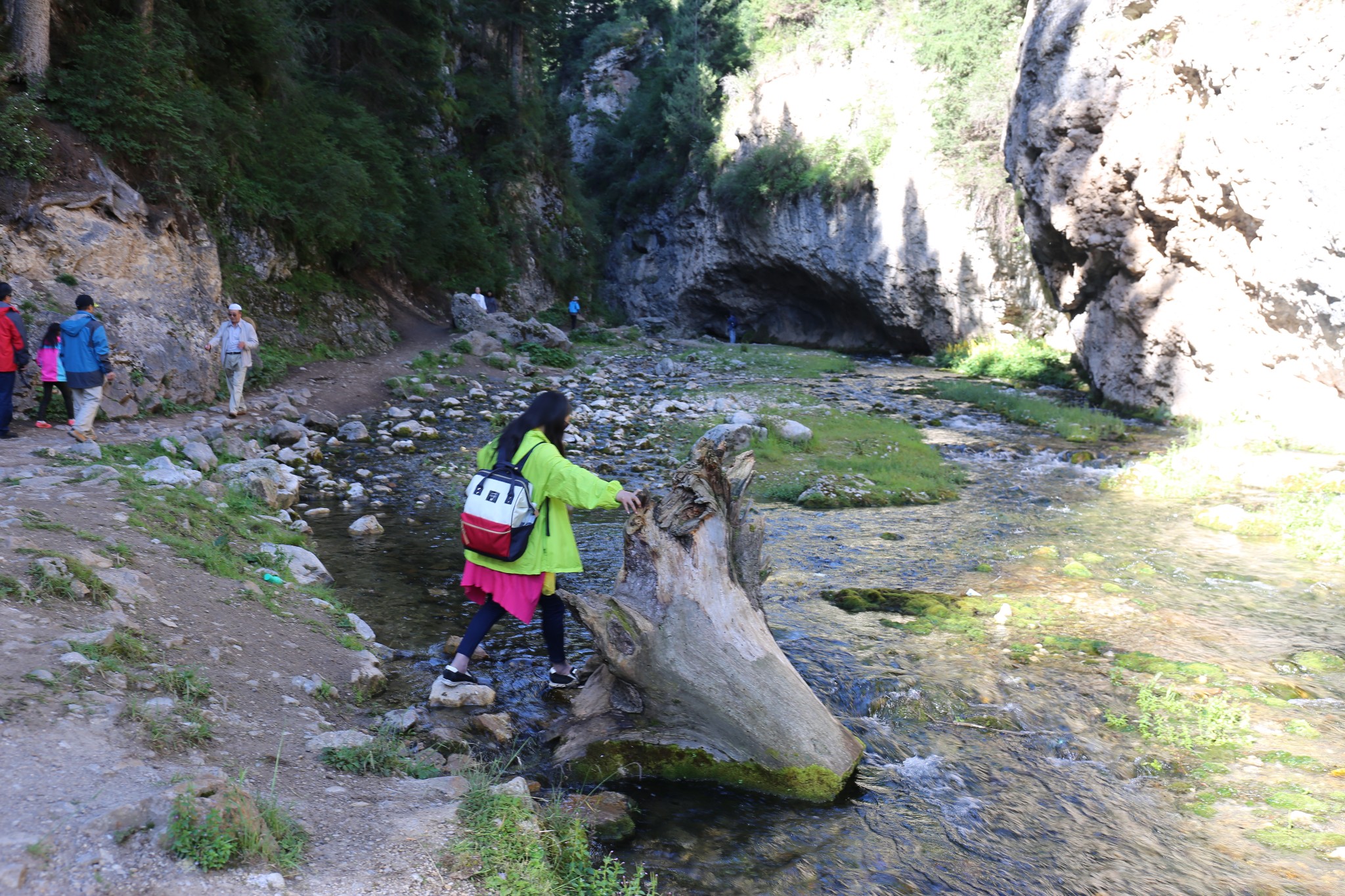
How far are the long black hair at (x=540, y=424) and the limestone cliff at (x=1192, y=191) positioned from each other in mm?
13024

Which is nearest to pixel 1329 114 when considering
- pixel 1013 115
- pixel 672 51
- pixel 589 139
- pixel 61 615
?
pixel 1013 115

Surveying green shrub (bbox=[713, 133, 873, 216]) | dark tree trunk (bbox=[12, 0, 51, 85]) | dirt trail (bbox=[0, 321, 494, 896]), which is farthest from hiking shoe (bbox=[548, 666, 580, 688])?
green shrub (bbox=[713, 133, 873, 216])

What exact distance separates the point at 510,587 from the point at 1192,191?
1636 centimetres

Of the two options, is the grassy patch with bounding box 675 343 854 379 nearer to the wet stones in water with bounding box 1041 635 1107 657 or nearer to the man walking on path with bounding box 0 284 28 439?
the man walking on path with bounding box 0 284 28 439

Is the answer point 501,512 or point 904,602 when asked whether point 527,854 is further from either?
point 904,602

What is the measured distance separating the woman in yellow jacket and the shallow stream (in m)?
0.64

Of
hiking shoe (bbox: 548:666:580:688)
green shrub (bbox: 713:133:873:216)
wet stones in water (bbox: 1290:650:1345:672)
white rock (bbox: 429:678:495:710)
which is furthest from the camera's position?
green shrub (bbox: 713:133:873:216)

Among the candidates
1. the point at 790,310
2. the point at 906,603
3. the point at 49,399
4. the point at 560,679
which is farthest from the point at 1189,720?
the point at 790,310

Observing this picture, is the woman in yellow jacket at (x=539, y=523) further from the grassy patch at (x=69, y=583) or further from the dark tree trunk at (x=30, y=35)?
the dark tree trunk at (x=30, y=35)

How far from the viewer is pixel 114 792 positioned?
284 centimetres

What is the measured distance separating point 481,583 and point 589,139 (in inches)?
1870

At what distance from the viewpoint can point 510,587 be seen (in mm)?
4598

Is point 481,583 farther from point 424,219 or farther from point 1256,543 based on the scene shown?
point 424,219

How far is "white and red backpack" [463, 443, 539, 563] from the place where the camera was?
14.3ft
